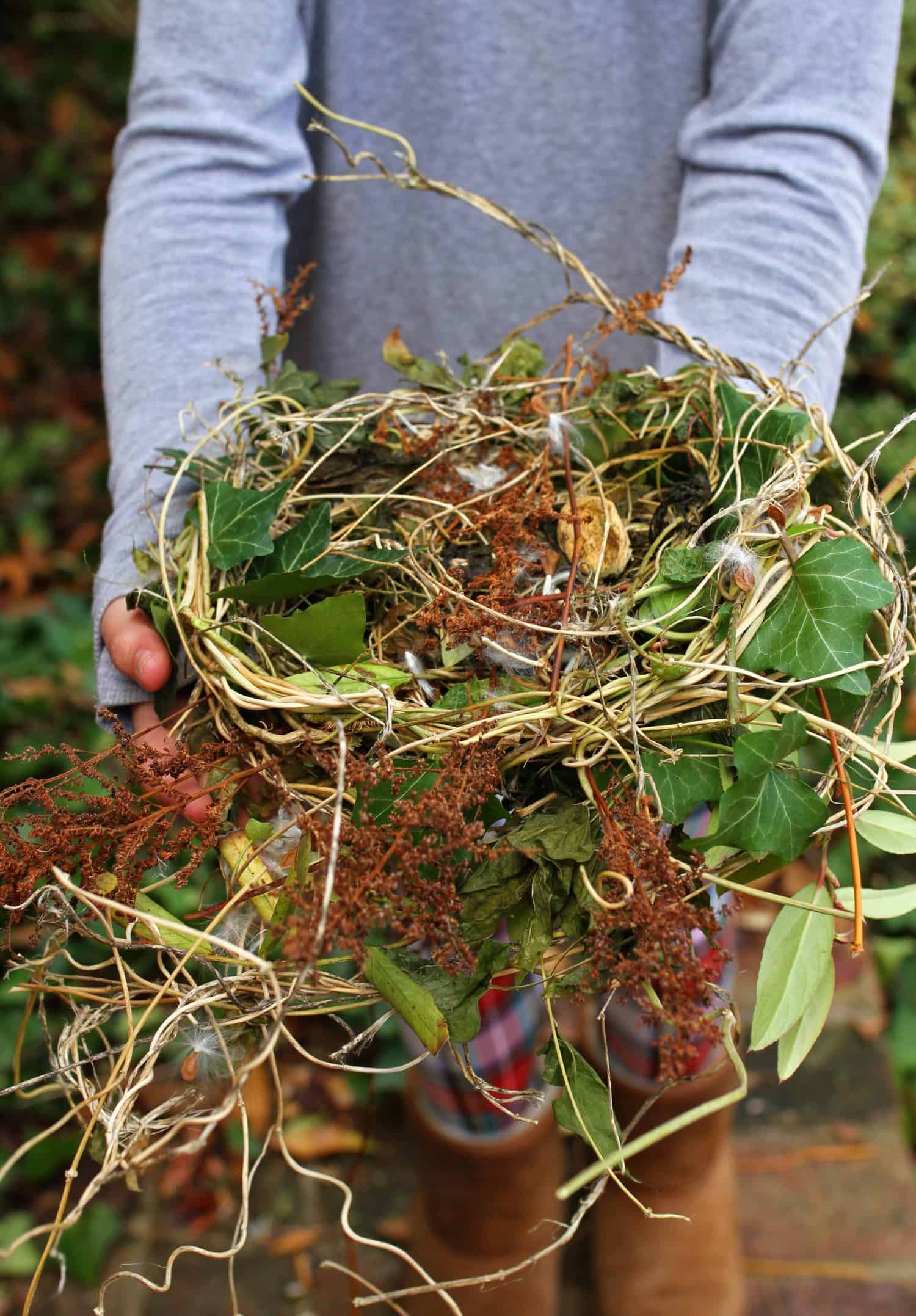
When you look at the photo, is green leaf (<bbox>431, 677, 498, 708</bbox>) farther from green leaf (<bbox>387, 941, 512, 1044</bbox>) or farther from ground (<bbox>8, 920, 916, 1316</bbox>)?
ground (<bbox>8, 920, 916, 1316</bbox>)

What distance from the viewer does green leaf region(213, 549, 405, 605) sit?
2.35 ft

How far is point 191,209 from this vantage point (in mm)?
1085

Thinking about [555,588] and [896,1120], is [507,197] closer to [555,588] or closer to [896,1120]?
[555,588]

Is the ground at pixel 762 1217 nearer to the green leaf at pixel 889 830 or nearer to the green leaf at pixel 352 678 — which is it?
the green leaf at pixel 889 830

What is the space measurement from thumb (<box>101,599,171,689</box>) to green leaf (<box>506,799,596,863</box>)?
34 centimetres

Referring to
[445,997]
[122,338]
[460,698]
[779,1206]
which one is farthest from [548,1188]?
[122,338]

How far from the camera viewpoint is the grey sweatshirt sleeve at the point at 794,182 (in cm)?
101

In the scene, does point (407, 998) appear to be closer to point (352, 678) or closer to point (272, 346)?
point (352, 678)

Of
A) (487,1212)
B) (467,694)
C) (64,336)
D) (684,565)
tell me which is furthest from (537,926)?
(64,336)

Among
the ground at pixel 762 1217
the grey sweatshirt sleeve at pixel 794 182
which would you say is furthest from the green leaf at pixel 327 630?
the ground at pixel 762 1217

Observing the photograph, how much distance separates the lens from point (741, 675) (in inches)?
26.5

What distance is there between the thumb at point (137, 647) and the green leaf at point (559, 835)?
34 cm

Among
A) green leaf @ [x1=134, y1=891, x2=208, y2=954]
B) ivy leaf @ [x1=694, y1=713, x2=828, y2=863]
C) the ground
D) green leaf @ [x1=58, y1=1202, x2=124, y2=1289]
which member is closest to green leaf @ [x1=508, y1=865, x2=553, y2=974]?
ivy leaf @ [x1=694, y1=713, x2=828, y2=863]

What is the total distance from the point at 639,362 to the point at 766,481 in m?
0.68
